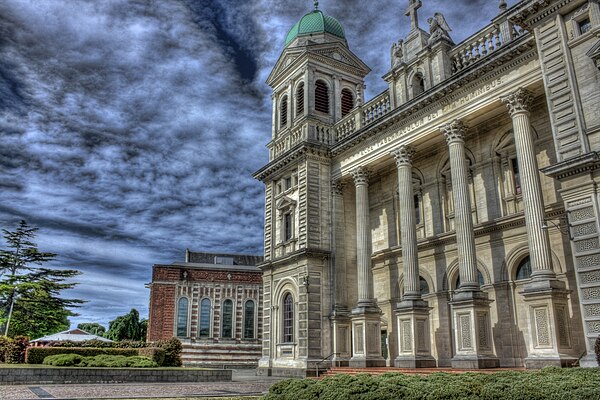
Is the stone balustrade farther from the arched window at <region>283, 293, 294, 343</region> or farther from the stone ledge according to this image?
the stone ledge

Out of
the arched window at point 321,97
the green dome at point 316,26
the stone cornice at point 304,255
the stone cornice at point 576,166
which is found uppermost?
the green dome at point 316,26

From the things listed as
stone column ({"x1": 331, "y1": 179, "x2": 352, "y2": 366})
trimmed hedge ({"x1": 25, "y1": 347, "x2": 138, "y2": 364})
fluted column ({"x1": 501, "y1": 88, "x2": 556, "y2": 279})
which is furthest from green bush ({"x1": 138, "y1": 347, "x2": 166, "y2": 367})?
fluted column ({"x1": 501, "y1": 88, "x2": 556, "y2": 279})

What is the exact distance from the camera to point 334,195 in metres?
32.0

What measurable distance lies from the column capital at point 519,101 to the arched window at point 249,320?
1642 inches

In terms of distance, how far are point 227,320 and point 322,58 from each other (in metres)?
32.2

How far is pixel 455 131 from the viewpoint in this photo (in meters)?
23.7

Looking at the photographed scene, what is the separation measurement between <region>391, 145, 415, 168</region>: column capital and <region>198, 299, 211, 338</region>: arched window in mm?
35088

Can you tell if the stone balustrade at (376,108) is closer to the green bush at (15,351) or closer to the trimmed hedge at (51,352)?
the trimmed hedge at (51,352)

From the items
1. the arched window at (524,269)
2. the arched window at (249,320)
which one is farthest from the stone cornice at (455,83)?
the arched window at (249,320)

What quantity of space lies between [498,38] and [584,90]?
23.7 ft

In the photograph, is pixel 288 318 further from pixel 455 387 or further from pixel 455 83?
pixel 455 387

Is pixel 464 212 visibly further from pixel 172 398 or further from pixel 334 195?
pixel 172 398

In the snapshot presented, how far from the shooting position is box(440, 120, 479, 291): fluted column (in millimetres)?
21547

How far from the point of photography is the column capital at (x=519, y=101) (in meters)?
20.9
